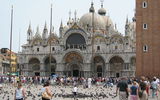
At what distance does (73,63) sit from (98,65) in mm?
5688

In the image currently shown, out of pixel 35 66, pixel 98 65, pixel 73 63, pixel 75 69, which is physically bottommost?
pixel 75 69

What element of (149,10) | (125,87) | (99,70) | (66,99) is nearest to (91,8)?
(99,70)

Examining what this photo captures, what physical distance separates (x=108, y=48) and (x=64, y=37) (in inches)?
422

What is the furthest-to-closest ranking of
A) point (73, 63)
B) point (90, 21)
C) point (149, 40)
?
1. point (90, 21)
2. point (73, 63)
3. point (149, 40)

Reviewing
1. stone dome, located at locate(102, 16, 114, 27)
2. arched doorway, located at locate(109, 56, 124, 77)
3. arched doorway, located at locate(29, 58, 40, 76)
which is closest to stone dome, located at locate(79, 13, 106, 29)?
stone dome, located at locate(102, 16, 114, 27)

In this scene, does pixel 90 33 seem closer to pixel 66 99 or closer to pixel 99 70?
pixel 99 70

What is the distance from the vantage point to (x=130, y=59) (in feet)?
237

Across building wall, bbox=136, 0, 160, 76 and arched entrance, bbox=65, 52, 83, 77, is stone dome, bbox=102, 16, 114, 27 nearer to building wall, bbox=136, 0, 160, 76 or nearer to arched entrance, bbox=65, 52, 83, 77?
arched entrance, bbox=65, 52, 83, 77

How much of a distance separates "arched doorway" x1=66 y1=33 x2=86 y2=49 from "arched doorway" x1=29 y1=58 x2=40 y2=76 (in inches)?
324

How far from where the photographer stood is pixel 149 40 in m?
44.4

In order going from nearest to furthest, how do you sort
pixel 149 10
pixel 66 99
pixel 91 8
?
pixel 66 99, pixel 149 10, pixel 91 8

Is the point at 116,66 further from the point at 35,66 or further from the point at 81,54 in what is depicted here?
the point at 35,66

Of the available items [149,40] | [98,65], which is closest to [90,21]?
[98,65]

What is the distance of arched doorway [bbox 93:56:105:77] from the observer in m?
75.7
